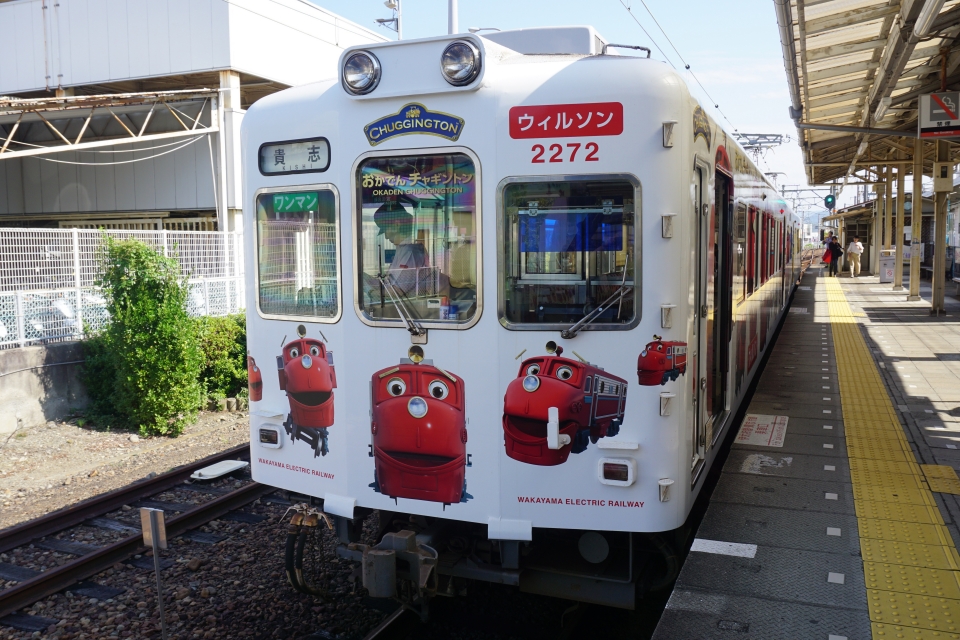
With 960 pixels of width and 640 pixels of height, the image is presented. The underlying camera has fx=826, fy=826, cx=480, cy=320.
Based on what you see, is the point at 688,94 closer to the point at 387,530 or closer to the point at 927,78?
the point at 387,530

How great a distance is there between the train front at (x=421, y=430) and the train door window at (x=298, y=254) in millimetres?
511

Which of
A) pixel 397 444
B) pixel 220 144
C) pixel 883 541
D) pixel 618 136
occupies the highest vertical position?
pixel 220 144

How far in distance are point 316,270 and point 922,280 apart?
32227mm

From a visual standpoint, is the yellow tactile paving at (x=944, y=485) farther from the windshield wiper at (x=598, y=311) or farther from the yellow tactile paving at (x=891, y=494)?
the windshield wiper at (x=598, y=311)

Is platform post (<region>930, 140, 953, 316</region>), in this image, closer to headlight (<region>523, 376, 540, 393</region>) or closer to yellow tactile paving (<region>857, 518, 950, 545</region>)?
yellow tactile paving (<region>857, 518, 950, 545</region>)

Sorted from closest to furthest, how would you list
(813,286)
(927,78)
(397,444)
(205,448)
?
(397,444), (205,448), (927,78), (813,286)

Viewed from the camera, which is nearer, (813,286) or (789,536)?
(789,536)

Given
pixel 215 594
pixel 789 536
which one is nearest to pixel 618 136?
pixel 789 536

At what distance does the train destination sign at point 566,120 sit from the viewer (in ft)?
12.5

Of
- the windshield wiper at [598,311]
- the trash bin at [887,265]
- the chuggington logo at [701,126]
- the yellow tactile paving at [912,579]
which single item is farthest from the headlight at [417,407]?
the trash bin at [887,265]

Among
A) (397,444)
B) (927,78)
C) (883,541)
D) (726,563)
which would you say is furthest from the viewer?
(927,78)

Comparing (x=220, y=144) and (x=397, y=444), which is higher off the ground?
(x=220, y=144)

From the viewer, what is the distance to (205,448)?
9195mm

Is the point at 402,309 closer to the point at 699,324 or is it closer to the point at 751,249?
the point at 699,324
